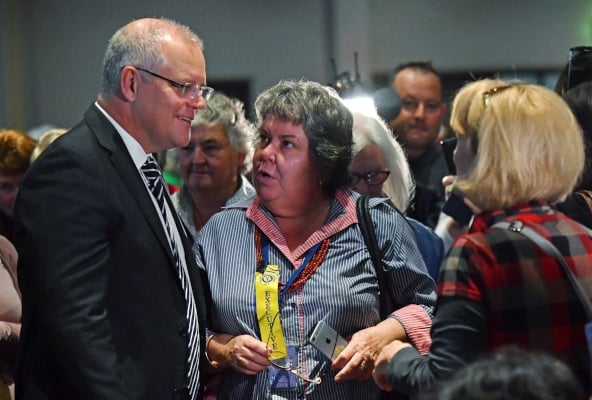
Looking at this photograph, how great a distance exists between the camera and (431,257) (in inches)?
130

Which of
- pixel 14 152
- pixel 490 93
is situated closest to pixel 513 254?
pixel 490 93

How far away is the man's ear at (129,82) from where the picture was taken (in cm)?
255

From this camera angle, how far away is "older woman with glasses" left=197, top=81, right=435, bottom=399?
8.82 feet

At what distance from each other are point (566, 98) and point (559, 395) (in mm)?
1564

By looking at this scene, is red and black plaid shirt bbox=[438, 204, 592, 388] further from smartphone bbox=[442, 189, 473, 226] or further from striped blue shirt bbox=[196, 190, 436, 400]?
smartphone bbox=[442, 189, 473, 226]

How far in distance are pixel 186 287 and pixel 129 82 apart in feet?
1.84

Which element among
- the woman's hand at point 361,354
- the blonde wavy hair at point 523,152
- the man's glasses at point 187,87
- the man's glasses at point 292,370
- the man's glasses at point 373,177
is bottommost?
the man's glasses at point 292,370

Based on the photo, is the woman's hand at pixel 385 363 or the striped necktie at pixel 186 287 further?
the striped necktie at pixel 186 287

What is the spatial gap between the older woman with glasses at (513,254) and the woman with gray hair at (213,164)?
1.97 m

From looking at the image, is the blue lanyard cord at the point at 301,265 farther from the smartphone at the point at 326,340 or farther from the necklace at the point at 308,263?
the smartphone at the point at 326,340

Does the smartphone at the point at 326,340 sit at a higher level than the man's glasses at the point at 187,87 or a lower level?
lower

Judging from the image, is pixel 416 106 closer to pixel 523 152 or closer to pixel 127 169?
pixel 127 169

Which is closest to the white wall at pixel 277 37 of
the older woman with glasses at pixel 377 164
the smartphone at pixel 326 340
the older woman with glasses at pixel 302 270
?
the older woman with glasses at pixel 377 164

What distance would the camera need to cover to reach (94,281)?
7.46ft
